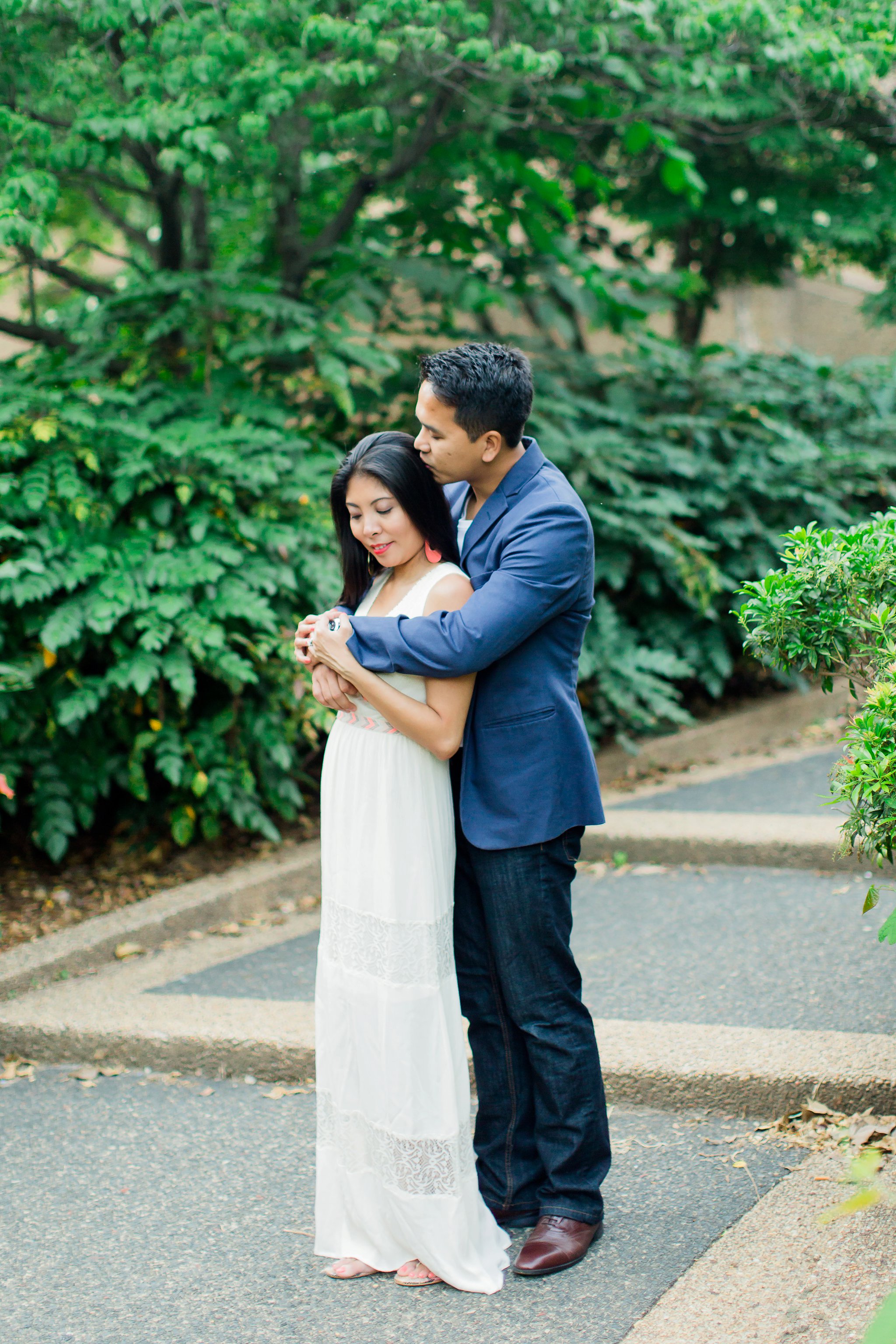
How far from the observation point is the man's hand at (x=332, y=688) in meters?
2.70

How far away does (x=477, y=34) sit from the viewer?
18.8 ft

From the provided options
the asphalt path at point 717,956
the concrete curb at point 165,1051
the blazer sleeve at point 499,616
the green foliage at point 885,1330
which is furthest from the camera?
the asphalt path at point 717,956

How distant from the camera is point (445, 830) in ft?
9.04

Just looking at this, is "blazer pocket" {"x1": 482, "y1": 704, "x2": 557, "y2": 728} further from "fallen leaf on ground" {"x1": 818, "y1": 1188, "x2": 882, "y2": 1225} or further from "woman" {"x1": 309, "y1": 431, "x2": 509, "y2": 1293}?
"fallen leaf on ground" {"x1": 818, "y1": 1188, "x2": 882, "y2": 1225}

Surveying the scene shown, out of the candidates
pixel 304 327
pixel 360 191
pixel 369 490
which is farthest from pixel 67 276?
pixel 369 490

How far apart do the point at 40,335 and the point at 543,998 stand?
4.66 metres

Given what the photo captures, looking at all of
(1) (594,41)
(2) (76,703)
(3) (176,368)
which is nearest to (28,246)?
(3) (176,368)

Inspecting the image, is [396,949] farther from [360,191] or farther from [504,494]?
[360,191]

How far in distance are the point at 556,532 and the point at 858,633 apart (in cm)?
80

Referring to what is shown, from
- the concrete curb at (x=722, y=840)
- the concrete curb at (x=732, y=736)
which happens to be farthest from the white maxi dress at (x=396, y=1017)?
the concrete curb at (x=732, y=736)

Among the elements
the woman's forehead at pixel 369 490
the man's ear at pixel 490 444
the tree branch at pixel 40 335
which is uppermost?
the tree branch at pixel 40 335

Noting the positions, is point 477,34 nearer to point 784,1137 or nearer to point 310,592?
point 310,592

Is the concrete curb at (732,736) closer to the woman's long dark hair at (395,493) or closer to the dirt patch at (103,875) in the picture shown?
the dirt patch at (103,875)

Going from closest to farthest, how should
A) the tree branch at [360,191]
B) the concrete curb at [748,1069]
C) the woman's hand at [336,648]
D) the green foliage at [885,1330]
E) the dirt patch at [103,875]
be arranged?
the green foliage at [885,1330], the woman's hand at [336,648], the concrete curb at [748,1069], the dirt patch at [103,875], the tree branch at [360,191]
